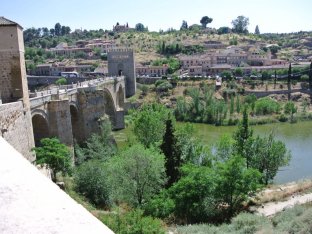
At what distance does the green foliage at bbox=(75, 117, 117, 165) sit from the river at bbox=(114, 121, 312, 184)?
18.8 feet

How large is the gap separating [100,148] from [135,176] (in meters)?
7.64

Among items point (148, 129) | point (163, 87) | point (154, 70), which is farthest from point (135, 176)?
point (154, 70)

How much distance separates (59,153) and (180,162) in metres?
6.78

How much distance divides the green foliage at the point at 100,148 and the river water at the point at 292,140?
5870mm

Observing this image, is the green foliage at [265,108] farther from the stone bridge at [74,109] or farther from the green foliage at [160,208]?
the green foliage at [160,208]

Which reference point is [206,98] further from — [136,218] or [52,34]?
[52,34]

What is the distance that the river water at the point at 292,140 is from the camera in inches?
996

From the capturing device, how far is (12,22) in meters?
14.1

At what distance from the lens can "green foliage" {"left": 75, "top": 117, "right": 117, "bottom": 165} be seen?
23781mm

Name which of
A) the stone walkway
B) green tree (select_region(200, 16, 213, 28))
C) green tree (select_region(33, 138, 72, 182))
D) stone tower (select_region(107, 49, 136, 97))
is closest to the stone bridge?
green tree (select_region(33, 138, 72, 182))

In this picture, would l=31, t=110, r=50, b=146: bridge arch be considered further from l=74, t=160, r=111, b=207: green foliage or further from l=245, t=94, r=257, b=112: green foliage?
l=245, t=94, r=257, b=112: green foliage

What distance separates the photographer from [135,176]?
17562mm

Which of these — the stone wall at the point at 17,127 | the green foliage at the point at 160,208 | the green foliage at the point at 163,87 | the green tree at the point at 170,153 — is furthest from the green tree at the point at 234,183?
the green foliage at the point at 163,87

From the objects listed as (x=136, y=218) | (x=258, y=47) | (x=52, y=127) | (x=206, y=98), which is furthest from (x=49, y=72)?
(x=136, y=218)
